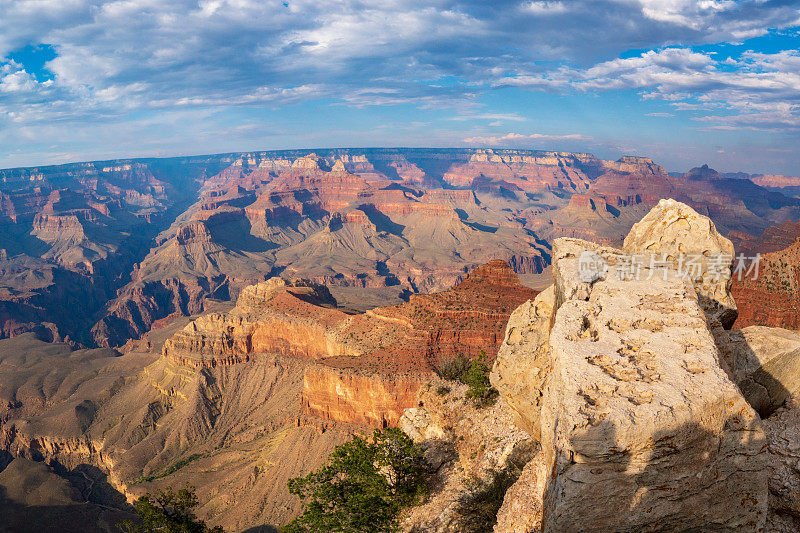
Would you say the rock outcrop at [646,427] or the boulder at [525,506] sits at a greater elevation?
the rock outcrop at [646,427]

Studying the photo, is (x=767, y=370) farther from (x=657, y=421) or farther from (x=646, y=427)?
(x=646, y=427)

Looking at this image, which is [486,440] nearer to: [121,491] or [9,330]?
[121,491]

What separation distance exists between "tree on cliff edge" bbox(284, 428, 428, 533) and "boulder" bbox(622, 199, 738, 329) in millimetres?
16986

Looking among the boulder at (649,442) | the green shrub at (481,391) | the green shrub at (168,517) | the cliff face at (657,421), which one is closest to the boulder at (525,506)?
the cliff face at (657,421)

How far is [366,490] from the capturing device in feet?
80.5

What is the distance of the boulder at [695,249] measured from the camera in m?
16.6

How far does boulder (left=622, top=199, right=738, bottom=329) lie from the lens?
54.5 ft

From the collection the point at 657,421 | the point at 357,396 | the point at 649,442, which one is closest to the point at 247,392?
the point at 357,396

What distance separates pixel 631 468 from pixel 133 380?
94759mm

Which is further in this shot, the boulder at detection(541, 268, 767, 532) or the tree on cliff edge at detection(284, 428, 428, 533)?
the tree on cliff edge at detection(284, 428, 428, 533)

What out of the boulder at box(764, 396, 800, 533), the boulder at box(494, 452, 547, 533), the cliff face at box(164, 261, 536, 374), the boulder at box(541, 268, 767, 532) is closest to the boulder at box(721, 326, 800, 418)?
the boulder at box(764, 396, 800, 533)

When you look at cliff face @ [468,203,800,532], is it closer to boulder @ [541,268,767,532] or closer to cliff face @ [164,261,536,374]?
boulder @ [541,268,767,532]

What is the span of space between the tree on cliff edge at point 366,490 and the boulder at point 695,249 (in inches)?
669

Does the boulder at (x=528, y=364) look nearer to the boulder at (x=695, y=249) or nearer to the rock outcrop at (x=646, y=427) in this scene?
the boulder at (x=695, y=249)
